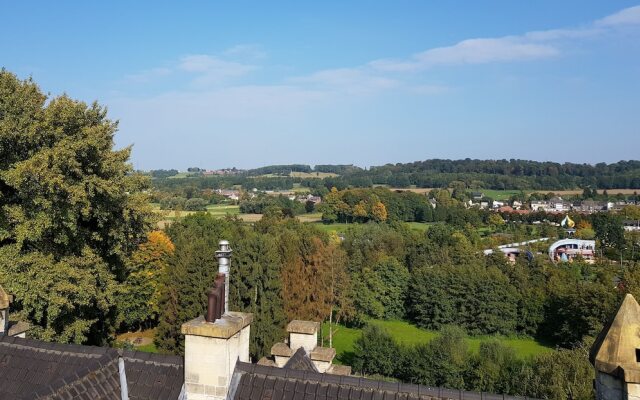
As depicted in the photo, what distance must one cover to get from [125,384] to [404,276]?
4686cm

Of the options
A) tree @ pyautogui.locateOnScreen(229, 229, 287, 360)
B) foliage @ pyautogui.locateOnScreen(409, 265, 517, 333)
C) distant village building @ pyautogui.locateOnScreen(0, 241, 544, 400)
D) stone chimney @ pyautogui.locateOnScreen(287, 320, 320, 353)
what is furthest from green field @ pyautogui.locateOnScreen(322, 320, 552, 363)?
distant village building @ pyautogui.locateOnScreen(0, 241, 544, 400)

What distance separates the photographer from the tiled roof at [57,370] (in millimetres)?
6059

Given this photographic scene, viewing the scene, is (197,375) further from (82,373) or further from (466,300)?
(466,300)

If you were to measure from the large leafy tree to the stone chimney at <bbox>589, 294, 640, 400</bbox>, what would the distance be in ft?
51.1

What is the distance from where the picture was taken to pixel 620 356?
16.0 feet

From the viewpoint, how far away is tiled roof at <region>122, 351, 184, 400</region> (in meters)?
6.18

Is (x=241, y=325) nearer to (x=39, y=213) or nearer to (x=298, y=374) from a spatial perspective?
(x=298, y=374)

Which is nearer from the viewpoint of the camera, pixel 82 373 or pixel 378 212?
pixel 82 373

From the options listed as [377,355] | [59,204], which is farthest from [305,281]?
[59,204]

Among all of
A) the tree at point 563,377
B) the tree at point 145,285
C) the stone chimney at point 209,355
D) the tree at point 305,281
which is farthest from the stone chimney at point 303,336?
the tree at point 145,285

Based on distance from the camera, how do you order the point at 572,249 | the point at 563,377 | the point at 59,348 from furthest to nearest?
the point at 572,249 → the point at 563,377 → the point at 59,348

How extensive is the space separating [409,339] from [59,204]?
3259 centimetres

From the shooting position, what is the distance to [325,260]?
1470 inches

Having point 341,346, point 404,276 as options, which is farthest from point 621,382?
point 404,276
